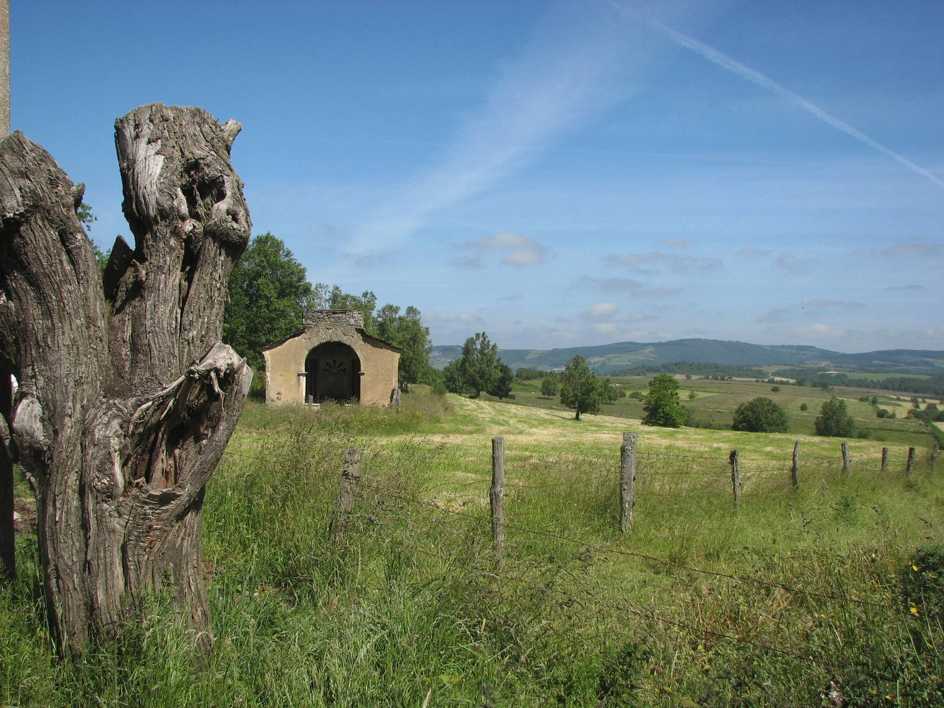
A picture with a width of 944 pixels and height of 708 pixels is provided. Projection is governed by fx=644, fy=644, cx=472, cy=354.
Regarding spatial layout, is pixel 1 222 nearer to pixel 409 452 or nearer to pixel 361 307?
pixel 409 452

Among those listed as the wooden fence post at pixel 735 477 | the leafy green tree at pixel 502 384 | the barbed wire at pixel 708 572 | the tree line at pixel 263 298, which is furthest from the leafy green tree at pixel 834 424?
the barbed wire at pixel 708 572

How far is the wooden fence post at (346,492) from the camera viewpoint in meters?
5.46

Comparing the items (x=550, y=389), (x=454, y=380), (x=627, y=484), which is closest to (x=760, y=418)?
(x=454, y=380)

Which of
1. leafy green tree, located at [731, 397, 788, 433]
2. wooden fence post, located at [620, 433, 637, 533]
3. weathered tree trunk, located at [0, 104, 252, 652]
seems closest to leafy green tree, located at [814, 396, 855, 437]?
leafy green tree, located at [731, 397, 788, 433]

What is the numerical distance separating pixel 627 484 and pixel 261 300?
34075mm

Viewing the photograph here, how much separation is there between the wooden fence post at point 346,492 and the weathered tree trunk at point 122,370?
1.45 m

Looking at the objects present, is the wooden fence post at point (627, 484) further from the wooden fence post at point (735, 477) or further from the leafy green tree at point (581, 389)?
the leafy green tree at point (581, 389)

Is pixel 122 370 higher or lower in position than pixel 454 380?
higher

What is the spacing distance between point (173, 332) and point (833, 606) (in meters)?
5.19

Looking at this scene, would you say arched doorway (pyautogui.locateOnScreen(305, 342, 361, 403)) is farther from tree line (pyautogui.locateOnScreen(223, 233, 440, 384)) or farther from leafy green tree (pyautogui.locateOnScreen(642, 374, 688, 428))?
leafy green tree (pyautogui.locateOnScreen(642, 374, 688, 428))

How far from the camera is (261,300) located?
38781 mm

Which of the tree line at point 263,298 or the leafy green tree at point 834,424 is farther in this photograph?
the leafy green tree at point 834,424

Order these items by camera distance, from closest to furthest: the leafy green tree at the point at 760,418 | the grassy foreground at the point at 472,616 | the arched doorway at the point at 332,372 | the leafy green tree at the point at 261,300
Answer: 1. the grassy foreground at the point at 472,616
2. the arched doorway at the point at 332,372
3. the leafy green tree at the point at 261,300
4. the leafy green tree at the point at 760,418

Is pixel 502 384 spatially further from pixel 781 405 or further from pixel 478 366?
pixel 781 405
